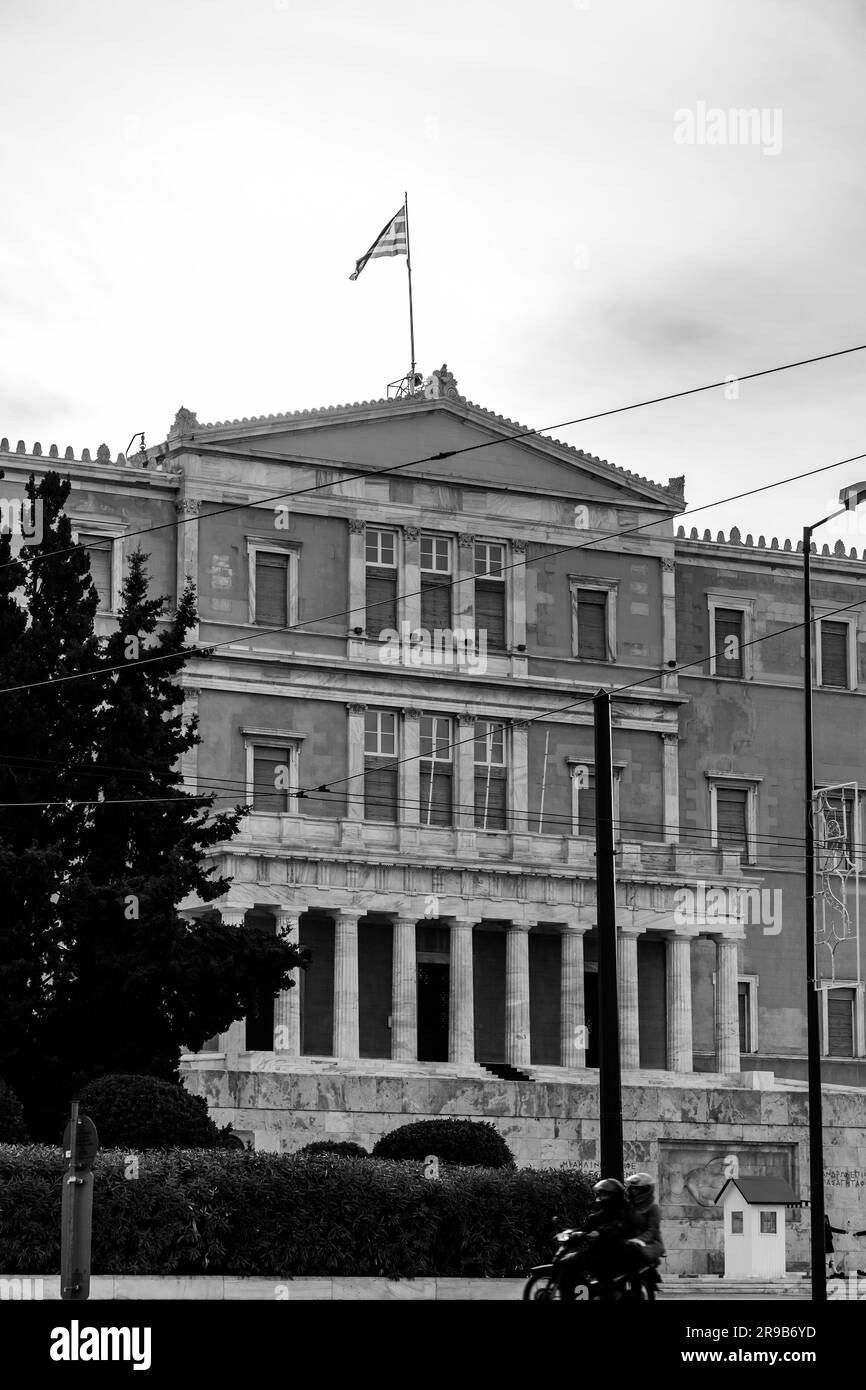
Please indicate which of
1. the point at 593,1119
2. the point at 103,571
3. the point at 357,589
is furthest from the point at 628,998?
the point at 103,571

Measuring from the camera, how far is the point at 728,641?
68.2 m

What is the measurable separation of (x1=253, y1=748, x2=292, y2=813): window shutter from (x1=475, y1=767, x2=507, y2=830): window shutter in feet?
16.3

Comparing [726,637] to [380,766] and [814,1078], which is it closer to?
[380,766]

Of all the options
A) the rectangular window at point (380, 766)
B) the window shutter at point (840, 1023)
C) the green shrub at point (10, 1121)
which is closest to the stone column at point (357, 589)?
the rectangular window at point (380, 766)

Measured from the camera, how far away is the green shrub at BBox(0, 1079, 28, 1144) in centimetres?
3500

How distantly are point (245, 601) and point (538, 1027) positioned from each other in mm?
12577

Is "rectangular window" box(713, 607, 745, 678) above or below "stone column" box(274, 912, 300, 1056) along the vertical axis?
above

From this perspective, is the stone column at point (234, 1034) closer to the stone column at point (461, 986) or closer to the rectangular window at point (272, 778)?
the stone column at point (461, 986)

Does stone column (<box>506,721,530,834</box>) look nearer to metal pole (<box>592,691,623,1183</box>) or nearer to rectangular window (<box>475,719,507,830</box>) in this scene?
rectangular window (<box>475,719,507,830</box>)

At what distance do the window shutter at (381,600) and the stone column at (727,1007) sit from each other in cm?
1134

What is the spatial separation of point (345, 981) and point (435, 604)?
11.6m

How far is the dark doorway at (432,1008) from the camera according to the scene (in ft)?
197

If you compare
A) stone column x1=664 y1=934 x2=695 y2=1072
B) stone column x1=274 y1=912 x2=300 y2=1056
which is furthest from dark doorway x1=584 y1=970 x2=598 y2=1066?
stone column x1=274 y1=912 x2=300 y2=1056
